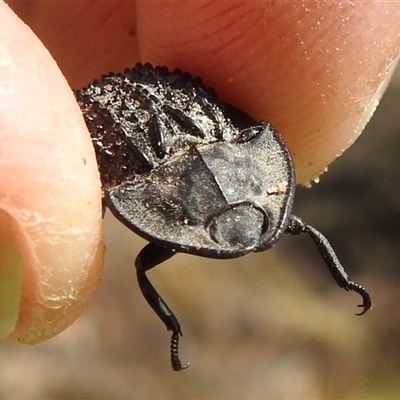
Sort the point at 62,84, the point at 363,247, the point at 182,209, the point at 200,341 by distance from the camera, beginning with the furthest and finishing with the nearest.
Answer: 1. the point at 363,247
2. the point at 200,341
3. the point at 182,209
4. the point at 62,84

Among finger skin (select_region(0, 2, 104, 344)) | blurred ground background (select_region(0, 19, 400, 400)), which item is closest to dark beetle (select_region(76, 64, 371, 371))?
finger skin (select_region(0, 2, 104, 344))

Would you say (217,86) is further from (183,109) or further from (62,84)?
(62,84)

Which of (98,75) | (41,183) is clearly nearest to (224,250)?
(41,183)

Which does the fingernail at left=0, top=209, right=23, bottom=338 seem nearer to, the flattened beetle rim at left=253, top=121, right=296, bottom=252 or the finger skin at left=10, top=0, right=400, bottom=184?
the flattened beetle rim at left=253, top=121, right=296, bottom=252

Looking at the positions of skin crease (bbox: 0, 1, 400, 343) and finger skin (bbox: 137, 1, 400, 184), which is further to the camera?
finger skin (bbox: 137, 1, 400, 184)

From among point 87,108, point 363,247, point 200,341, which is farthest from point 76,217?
point 363,247

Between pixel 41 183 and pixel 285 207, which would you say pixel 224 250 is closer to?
pixel 285 207
